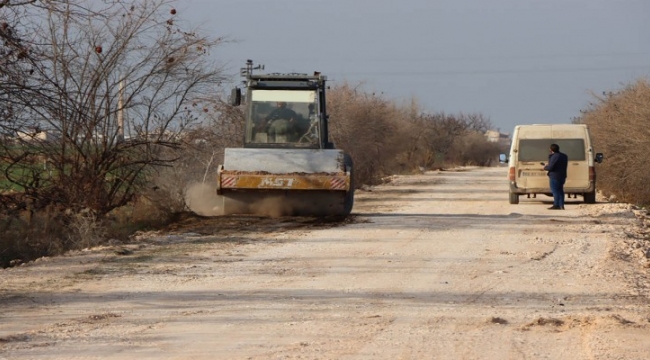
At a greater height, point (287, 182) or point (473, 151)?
point (473, 151)

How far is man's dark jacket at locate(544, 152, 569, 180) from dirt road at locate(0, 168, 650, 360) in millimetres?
6700

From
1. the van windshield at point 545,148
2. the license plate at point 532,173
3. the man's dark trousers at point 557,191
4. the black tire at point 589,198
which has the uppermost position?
the van windshield at point 545,148

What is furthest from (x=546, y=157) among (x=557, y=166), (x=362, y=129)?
(x=362, y=129)

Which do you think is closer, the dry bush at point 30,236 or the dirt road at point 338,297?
the dirt road at point 338,297

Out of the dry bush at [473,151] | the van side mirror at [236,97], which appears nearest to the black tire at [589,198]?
the van side mirror at [236,97]

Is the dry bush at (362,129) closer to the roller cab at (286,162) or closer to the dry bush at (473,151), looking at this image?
the roller cab at (286,162)

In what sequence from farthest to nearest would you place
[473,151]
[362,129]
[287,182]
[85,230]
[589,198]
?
[473,151] < [362,129] < [589,198] < [287,182] < [85,230]

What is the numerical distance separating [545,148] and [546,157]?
0.77 ft

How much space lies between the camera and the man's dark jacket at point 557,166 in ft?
87.6

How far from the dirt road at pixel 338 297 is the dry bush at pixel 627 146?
526 inches

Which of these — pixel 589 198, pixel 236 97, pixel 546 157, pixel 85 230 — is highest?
pixel 236 97

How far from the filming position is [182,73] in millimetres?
23438

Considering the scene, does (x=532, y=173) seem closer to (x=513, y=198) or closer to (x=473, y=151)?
(x=513, y=198)

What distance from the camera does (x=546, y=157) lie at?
28.4 m
